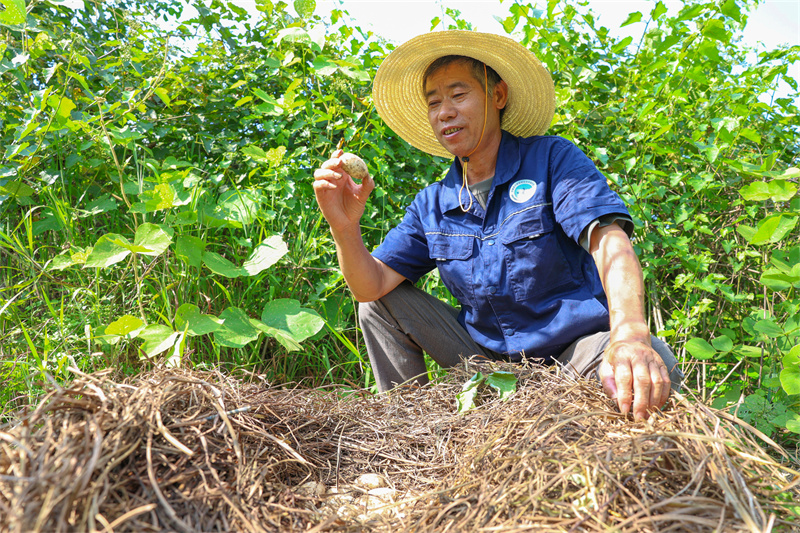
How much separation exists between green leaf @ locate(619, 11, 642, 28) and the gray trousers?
1.67 meters

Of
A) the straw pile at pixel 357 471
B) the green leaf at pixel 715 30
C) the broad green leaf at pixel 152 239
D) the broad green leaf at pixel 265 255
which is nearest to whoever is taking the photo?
the straw pile at pixel 357 471

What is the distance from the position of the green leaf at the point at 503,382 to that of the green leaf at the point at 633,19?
6.30 ft

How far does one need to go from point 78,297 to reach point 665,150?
2.79 meters

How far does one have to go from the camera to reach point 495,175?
7.16ft

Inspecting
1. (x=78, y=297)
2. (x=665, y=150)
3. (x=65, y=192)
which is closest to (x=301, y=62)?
(x=65, y=192)

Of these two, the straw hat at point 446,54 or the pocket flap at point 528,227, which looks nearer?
the pocket flap at point 528,227

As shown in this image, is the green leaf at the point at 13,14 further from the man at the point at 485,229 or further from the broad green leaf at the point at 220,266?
the man at the point at 485,229

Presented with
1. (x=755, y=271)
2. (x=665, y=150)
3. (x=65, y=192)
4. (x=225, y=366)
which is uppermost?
(x=665, y=150)

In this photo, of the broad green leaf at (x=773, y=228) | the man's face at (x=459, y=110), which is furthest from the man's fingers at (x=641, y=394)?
the man's face at (x=459, y=110)

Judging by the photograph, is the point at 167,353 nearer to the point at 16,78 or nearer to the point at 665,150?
the point at 16,78

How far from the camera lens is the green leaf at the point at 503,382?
171 cm

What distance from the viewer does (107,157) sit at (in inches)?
104

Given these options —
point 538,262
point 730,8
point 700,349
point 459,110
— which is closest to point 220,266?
point 459,110

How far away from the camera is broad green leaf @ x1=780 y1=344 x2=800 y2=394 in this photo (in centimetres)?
168
